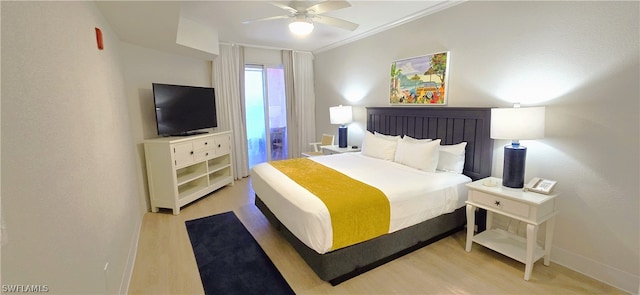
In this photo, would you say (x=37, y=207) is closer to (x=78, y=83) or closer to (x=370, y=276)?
(x=78, y=83)

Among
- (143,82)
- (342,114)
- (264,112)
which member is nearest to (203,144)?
(143,82)

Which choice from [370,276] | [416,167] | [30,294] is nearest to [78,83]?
[30,294]

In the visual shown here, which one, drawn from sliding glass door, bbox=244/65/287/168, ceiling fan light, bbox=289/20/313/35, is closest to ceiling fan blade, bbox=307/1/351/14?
ceiling fan light, bbox=289/20/313/35

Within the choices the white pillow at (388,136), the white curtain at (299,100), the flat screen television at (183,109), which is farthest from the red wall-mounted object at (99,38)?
the white curtain at (299,100)

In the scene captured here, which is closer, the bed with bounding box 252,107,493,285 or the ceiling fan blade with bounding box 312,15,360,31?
the bed with bounding box 252,107,493,285

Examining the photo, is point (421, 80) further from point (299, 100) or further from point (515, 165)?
point (299, 100)

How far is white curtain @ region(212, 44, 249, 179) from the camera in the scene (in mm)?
4655

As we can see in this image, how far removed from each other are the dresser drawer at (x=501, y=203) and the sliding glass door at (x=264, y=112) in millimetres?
4008

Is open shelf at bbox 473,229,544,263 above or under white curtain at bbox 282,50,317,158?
under

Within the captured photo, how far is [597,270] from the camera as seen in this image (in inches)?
84.3

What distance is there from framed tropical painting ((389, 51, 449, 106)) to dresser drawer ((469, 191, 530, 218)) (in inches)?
50.9

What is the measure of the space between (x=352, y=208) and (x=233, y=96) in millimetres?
3613

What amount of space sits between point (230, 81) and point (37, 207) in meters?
4.14

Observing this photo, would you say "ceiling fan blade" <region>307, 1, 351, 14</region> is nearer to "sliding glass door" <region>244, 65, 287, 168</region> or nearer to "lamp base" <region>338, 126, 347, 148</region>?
"lamp base" <region>338, 126, 347, 148</region>
